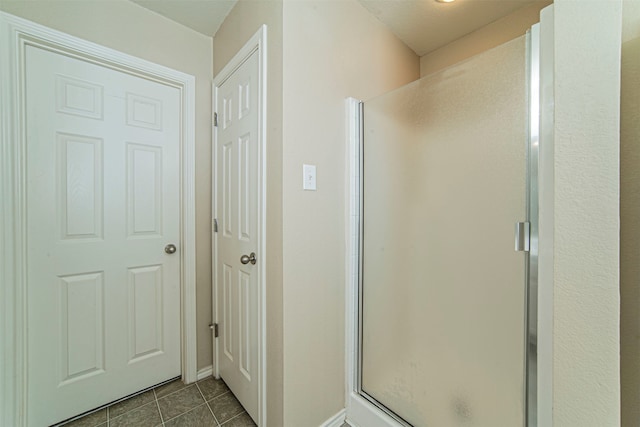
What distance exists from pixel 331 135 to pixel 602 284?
1.09 m

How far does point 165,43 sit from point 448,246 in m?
1.99

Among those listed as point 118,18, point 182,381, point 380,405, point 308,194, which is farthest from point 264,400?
point 118,18

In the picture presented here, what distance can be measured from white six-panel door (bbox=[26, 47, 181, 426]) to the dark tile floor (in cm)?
8

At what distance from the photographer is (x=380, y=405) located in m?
1.25

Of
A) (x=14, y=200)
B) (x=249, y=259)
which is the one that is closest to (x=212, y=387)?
(x=249, y=259)

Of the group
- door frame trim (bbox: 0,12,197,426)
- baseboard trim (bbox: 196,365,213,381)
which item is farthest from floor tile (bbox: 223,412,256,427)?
door frame trim (bbox: 0,12,197,426)

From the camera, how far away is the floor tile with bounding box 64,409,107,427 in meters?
1.29

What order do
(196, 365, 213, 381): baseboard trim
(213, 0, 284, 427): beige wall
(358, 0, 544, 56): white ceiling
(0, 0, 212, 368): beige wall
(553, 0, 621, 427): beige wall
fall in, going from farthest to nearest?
(196, 365, 213, 381): baseboard trim < (358, 0, 544, 56): white ceiling < (0, 0, 212, 368): beige wall < (213, 0, 284, 427): beige wall < (553, 0, 621, 427): beige wall

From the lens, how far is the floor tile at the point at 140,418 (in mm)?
1294

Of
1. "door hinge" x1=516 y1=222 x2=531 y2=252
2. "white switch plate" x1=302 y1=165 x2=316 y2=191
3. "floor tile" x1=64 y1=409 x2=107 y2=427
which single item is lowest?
"floor tile" x1=64 y1=409 x2=107 y2=427

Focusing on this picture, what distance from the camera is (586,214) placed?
2.01 ft

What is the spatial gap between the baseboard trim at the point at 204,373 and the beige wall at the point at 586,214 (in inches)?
71.9

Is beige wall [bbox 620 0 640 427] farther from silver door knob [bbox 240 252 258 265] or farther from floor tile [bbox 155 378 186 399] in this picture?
floor tile [bbox 155 378 186 399]

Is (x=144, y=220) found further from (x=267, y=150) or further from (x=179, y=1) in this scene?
(x=179, y=1)
